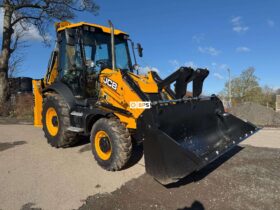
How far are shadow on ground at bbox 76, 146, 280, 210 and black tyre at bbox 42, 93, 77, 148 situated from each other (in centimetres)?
218

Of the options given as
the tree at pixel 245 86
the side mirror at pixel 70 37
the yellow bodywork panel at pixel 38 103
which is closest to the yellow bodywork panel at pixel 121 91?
Result: the side mirror at pixel 70 37

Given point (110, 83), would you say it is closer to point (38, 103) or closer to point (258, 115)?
point (38, 103)

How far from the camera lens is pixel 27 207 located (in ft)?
13.1

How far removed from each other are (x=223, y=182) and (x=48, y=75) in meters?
5.02

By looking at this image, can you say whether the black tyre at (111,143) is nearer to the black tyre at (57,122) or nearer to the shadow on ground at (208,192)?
the shadow on ground at (208,192)

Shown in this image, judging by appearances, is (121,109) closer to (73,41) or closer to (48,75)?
(73,41)

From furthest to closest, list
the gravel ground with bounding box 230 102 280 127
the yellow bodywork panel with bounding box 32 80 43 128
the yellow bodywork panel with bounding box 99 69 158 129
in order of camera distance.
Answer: the gravel ground with bounding box 230 102 280 127
the yellow bodywork panel with bounding box 32 80 43 128
the yellow bodywork panel with bounding box 99 69 158 129

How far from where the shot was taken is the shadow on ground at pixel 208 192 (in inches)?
162

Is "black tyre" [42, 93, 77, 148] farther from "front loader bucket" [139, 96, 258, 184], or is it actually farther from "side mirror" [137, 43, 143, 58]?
"front loader bucket" [139, 96, 258, 184]

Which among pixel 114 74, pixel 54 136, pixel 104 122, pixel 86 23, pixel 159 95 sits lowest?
pixel 54 136

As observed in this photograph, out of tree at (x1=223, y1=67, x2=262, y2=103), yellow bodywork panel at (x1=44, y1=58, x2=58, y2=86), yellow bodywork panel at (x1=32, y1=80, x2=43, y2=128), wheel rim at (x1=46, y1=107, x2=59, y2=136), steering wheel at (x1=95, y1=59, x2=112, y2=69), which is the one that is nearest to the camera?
steering wheel at (x1=95, y1=59, x2=112, y2=69)

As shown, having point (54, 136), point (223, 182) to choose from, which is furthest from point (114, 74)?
point (223, 182)

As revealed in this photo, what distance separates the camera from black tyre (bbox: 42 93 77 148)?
6301mm

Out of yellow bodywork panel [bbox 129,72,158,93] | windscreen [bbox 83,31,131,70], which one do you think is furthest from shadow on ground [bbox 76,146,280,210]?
windscreen [bbox 83,31,131,70]
